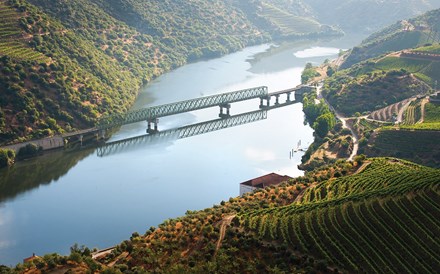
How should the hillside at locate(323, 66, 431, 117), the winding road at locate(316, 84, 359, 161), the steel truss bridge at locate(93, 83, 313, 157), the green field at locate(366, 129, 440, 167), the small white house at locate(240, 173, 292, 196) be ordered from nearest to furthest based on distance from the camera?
the small white house at locate(240, 173, 292, 196)
the green field at locate(366, 129, 440, 167)
the winding road at locate(316, 84, 359, 161)
the steel truss bridge at locate(93, 83, 313, 157)
the hillside at locate(323, 66, 431, 117)

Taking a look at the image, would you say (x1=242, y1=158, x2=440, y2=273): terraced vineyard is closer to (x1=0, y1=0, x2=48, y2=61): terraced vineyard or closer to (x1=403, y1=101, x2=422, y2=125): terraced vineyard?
(x1=403, y1=101, x2=422, y2=125): terraced vineyard

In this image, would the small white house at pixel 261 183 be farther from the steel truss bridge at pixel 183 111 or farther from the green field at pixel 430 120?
the steel truss bridge at pixel 183 111

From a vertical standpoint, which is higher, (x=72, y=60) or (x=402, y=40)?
(x=402, y=40)

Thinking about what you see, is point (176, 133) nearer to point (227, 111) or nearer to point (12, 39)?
point (227, 111)

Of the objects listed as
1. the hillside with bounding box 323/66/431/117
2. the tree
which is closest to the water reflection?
the tree

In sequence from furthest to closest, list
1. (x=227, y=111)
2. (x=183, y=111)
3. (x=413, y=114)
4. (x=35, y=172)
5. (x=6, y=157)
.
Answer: (x=227, y=111)
(x=183, y=111)
(x=413, y=114)
(x=35, y=172)
(x=6, y=157)

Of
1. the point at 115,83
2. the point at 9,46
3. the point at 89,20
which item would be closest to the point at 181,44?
the point at 89,20

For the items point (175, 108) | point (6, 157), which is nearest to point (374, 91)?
point (175, 108)
